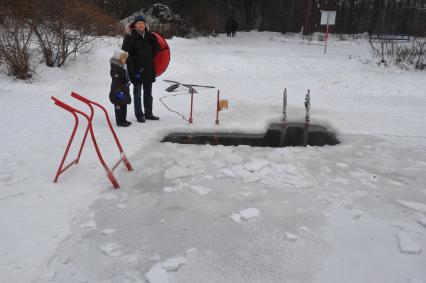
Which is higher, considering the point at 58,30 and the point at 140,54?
the point at 58,30

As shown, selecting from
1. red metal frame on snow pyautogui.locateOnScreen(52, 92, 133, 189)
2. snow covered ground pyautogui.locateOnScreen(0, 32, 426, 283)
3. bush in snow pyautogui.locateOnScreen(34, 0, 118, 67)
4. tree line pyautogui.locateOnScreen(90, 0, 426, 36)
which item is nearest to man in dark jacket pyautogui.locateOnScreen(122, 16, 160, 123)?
snow covered ground pyautogui.locateOnScreen(0, 32, 426, 283)

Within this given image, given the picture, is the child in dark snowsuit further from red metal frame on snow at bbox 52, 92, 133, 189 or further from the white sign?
the white sign

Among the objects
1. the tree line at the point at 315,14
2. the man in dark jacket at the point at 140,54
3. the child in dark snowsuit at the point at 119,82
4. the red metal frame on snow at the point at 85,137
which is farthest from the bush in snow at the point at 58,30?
the tree line at the point at 315,14

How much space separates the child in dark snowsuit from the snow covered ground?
0.49m

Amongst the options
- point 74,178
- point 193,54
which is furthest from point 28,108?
point 193,54

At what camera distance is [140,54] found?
682 cm

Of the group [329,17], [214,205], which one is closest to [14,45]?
[214,205]

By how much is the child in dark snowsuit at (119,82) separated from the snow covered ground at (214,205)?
49 centimetres

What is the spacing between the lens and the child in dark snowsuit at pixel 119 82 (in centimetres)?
643

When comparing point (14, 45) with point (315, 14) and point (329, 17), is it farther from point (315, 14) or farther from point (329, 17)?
point (315, 14)

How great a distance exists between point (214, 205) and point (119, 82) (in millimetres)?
3359

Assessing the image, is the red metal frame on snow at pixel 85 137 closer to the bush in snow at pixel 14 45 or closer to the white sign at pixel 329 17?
the bush in snow at pixel 14 45

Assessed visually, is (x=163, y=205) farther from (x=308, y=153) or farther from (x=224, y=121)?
(x=224, y=121)

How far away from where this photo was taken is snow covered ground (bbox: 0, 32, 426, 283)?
333cm
